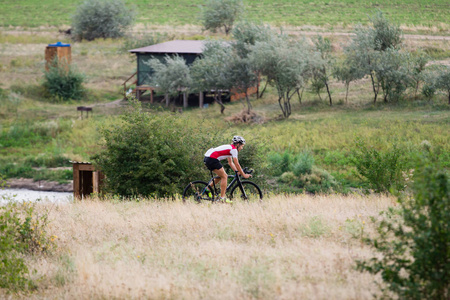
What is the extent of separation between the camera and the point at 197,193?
12.8m

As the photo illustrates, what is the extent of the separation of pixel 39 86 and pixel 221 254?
1550 inches

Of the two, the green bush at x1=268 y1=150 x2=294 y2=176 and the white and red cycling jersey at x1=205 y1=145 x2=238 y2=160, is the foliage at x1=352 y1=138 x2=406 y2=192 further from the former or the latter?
the green bush at x1=268 y1=150 x2=294 y2=176

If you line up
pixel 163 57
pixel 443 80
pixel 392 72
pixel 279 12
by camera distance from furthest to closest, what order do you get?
pixel 279 12 < pixel 163 57 < pixel 392 72 < pixel 443 80

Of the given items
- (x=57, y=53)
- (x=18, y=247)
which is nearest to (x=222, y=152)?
(x=18, y=247)

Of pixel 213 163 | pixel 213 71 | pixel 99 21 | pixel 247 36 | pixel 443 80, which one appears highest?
pixel 99 21

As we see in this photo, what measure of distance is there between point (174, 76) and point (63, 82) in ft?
32.0

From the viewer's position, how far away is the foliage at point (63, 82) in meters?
43.4

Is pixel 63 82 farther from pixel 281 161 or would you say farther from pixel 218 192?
pixel 218 192

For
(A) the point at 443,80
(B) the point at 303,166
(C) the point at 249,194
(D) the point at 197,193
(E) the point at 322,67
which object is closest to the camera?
(D) the point at 197,193

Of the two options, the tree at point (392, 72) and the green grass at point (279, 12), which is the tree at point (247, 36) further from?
the green grass at point (279, 12)

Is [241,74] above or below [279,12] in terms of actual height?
below

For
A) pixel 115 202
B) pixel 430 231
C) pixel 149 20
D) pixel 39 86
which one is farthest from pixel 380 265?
pixel 149 20

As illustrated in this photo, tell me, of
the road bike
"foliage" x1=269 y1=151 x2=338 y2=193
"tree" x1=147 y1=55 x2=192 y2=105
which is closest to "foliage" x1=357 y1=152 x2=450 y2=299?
the road bike

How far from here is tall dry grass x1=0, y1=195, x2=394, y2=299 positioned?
24.7 feet
